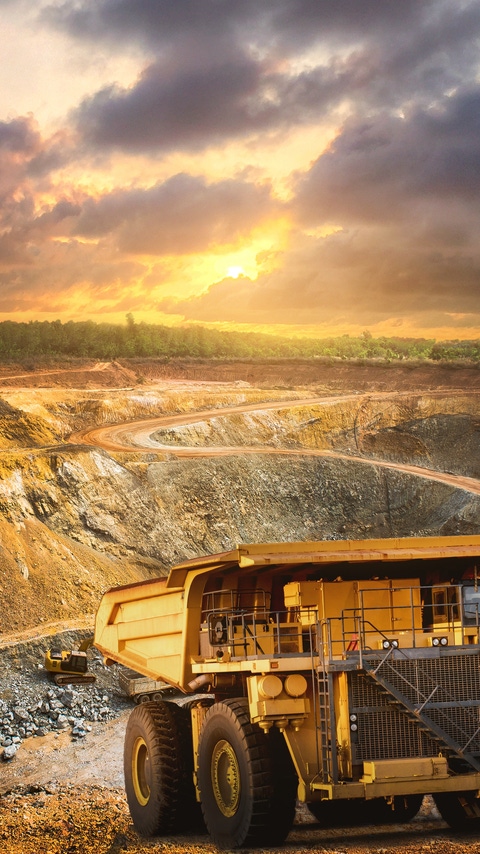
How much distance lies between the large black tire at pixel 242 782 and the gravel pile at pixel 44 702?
11189 mm

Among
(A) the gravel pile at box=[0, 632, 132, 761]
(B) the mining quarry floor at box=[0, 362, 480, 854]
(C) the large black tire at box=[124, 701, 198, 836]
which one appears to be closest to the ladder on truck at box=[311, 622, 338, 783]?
(B) the mining quarry floor at box=[0, 362, 480, 854]

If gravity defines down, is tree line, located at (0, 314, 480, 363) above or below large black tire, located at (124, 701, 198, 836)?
above

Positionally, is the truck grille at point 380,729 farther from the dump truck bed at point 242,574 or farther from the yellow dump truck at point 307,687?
the dump truck bed at point 242,574

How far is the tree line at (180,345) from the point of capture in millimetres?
79312

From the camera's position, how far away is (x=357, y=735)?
39.3 feet

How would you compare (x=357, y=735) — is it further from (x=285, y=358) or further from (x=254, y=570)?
(x=285, y=358)

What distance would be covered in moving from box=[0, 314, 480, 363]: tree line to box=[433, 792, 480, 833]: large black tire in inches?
2509

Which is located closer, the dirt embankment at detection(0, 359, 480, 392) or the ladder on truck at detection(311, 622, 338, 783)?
the ladder on truck at detection(311, 622, 338, 783)

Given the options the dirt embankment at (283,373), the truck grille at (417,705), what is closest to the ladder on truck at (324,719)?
the truck grille at (417,705)

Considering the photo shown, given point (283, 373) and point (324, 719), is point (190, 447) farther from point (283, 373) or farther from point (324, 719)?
point (324, 719)

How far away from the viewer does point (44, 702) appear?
86.2 feet

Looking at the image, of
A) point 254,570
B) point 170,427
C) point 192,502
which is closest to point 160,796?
point 254,570

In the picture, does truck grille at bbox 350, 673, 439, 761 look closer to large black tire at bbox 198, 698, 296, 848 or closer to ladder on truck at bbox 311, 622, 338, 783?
ladder on truck at bbox 311, 622, 338, 783

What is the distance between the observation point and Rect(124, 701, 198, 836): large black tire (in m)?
14.9
